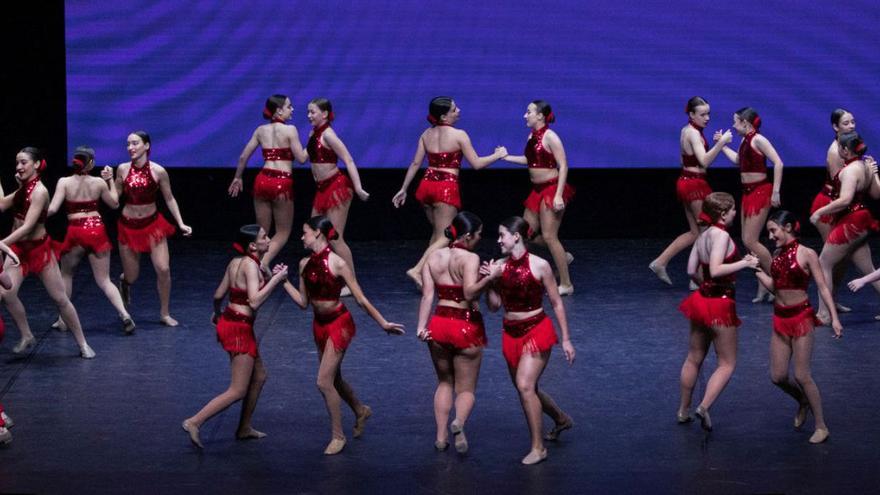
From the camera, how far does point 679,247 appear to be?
1148 centimetres

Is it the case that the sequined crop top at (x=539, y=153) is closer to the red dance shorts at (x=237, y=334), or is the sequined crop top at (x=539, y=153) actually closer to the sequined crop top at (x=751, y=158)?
the sequined crop top at (x=751, y=158)

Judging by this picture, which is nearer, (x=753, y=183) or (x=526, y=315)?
(x=526, y=315)

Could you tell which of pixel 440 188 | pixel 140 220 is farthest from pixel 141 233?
pixel 440 188

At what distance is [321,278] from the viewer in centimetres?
755

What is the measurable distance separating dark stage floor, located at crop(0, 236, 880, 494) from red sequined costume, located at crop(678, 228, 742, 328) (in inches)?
23.7

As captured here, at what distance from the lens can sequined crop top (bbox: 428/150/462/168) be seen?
11.2m

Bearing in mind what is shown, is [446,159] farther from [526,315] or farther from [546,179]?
[526,315]

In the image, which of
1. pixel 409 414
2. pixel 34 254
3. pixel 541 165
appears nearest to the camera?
pixel 409 414

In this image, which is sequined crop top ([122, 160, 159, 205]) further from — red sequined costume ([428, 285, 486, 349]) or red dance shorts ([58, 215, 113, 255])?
red sequined costume ([428, 285, 486, 349])

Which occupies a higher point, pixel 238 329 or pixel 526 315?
pixel 526 315

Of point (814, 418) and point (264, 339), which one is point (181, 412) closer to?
point (264, 339)

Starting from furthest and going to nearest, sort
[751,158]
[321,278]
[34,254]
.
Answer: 1. [751,158]
2. [34,254]
3. [321,278]

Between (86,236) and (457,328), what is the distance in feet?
11.4

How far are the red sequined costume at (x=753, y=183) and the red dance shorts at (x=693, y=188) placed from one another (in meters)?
0.39
